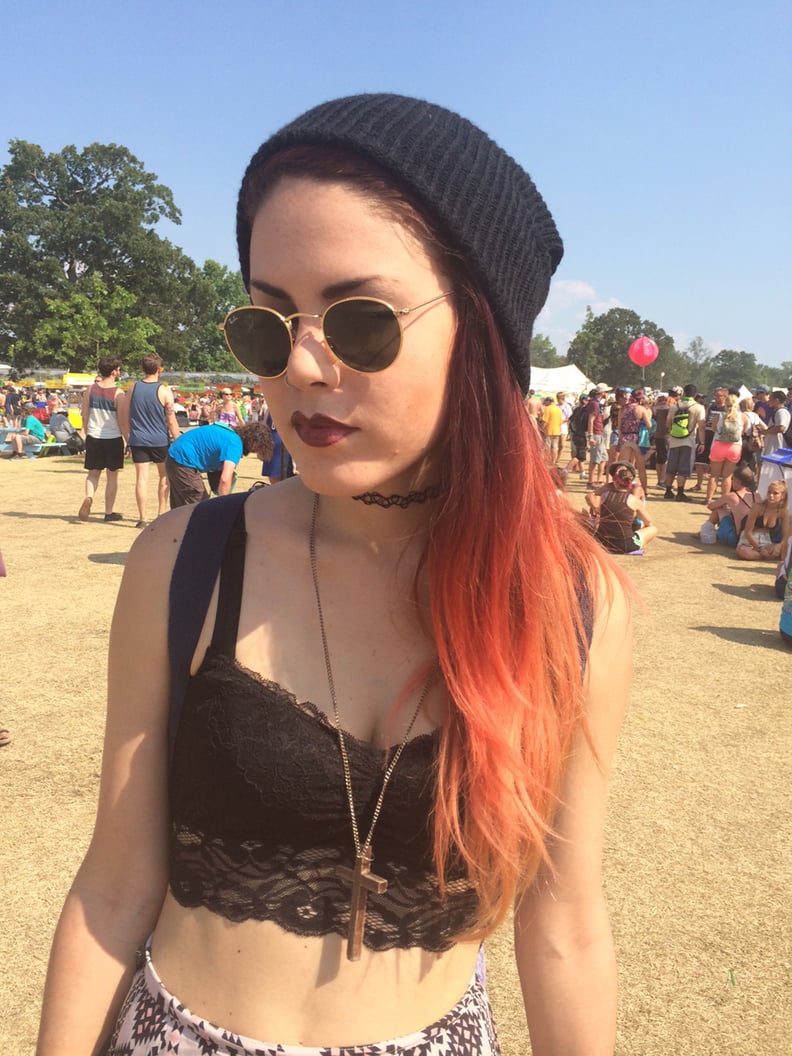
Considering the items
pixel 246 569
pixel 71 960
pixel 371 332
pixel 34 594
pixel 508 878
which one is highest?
pixel 371 332

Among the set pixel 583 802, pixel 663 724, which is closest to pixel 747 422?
pixel 663 724

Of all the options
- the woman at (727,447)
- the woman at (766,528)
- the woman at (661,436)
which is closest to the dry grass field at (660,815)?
the woman at (766,528)

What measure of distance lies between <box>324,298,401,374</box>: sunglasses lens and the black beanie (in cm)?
18

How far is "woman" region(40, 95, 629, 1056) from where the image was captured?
3.73ft

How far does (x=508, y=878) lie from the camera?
4.09ft

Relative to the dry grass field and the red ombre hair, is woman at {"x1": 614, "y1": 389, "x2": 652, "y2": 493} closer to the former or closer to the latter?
the dry grass field

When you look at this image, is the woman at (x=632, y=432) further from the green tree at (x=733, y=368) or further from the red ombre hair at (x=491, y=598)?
the green tree at (x=733, y=368)

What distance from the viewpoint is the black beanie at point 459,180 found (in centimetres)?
113

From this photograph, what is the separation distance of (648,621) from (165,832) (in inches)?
256

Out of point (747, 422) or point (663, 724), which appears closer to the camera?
point (663, 724)

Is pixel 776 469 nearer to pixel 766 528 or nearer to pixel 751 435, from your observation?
pixel 766 528

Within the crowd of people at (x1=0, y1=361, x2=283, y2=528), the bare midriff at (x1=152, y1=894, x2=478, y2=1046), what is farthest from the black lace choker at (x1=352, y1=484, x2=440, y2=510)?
the crowd of people at (x1=0, y1=361, x2=283, y2=528)

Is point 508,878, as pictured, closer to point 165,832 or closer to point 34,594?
point 165,832

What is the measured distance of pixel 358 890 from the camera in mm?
1160
